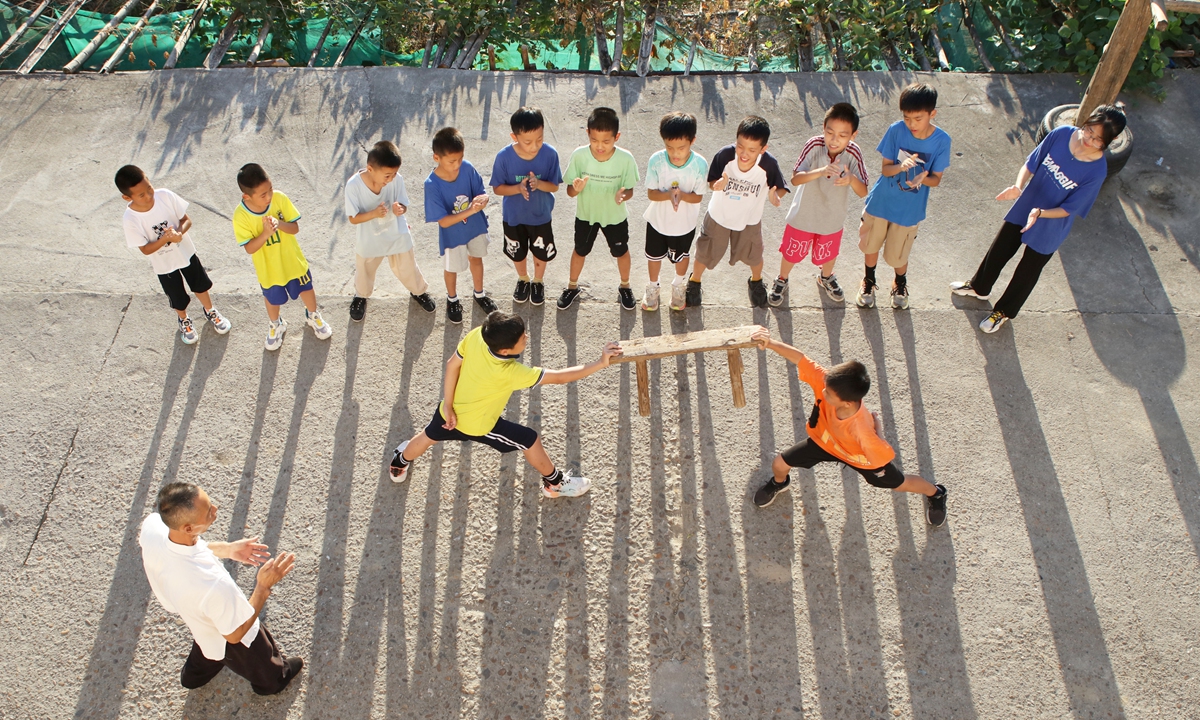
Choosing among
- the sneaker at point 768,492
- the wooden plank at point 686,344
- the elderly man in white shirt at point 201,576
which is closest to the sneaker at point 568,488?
the wooden plank at point 686,344

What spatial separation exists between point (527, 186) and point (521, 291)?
3.28 feet

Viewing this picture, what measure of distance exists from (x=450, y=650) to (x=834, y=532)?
2358 millimetres

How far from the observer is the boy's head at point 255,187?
15.3 feet

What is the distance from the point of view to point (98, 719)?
379cm

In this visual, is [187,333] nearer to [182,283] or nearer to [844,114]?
[182,283]

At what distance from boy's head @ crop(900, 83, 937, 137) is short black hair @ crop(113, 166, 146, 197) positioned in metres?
4.93

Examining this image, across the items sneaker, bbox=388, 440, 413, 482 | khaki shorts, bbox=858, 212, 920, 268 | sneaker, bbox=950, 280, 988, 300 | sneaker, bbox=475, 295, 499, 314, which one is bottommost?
sneaker, bbox=388, 440, 413, 482

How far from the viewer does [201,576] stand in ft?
10.5

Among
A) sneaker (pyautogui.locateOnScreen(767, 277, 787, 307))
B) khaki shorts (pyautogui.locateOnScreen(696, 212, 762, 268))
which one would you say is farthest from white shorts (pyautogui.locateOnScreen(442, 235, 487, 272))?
sneaker (pyautogui.locateOnScreen(767, 277, 787, 307))

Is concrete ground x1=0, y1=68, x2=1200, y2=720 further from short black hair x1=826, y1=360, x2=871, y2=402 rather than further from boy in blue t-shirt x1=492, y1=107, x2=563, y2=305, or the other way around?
short black hair x1=826, y1=360, x2=871, y2=402

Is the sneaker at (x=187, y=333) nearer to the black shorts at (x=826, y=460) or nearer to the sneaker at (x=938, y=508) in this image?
the black shorts at (x=826, y=460)

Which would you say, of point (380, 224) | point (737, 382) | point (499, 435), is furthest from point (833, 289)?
point (380, 224)

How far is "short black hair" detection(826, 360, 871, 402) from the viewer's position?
12.0 feet

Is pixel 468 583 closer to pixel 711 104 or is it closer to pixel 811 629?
pixel 811 629
